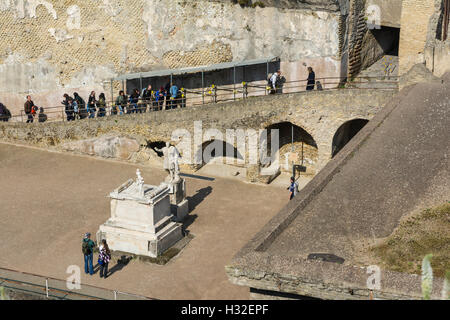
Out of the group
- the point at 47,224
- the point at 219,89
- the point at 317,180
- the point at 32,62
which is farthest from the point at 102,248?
the point at 32,62

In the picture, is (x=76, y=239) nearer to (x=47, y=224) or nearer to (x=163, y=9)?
(x=47, y=224)

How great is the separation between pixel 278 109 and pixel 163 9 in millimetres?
6761

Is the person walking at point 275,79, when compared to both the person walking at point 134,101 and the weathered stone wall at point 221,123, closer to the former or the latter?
the weathered stone wall at point 221,123


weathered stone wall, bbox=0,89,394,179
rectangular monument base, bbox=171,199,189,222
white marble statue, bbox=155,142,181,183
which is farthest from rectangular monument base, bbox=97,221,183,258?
weathered stone wall, bbox=0,89,394,179

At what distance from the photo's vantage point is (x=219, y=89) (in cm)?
2745

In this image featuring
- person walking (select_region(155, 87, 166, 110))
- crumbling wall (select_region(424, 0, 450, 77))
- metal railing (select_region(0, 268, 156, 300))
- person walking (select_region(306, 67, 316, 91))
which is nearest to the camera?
metal railing (select_region(0, 268, 156, 300))

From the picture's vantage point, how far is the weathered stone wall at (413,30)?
25688 millimetres

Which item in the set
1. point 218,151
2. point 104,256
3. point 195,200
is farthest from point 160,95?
point 104,256

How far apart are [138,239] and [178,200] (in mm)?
2917

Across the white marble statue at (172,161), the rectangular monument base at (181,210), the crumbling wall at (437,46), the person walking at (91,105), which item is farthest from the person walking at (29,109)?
the crumbling wall at (437,46)

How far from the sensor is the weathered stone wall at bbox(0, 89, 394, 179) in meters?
24.0

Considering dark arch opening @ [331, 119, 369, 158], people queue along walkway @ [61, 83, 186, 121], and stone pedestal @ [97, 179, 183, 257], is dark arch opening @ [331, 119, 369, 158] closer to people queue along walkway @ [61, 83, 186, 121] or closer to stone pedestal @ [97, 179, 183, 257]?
people queue along walkway @ [61, 83, 186, 121]

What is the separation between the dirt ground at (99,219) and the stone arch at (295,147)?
1.93m
